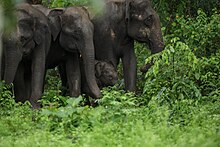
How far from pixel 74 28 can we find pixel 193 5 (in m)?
3.28

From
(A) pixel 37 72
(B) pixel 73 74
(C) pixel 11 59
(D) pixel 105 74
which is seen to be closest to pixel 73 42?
(B) pixel 73 74

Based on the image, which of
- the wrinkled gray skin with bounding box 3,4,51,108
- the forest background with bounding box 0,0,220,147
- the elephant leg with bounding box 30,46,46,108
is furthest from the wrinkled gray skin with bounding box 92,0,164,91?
the elephant leg with bounding box 30,46,46,108

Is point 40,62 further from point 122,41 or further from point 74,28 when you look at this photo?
point 122,41

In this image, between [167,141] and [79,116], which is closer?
[167,141]

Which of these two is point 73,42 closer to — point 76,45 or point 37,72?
point 76,45

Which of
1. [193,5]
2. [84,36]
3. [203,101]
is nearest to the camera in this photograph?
[203,101]

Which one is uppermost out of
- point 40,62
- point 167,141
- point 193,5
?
point 193,5

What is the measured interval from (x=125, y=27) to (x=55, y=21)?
1.36m

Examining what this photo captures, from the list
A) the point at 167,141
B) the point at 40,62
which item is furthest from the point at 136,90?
the point at 167,141

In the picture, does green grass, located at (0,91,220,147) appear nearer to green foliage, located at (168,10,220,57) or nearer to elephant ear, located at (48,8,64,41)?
elephant ear, located at (48,8,64,41)

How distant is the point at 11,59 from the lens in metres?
10.7

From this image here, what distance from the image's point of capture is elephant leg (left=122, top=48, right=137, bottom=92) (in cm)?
1232

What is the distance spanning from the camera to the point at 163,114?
688 cm

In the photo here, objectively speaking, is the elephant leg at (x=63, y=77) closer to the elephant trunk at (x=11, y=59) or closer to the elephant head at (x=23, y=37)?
the elephant head at (x=23, y=37)
